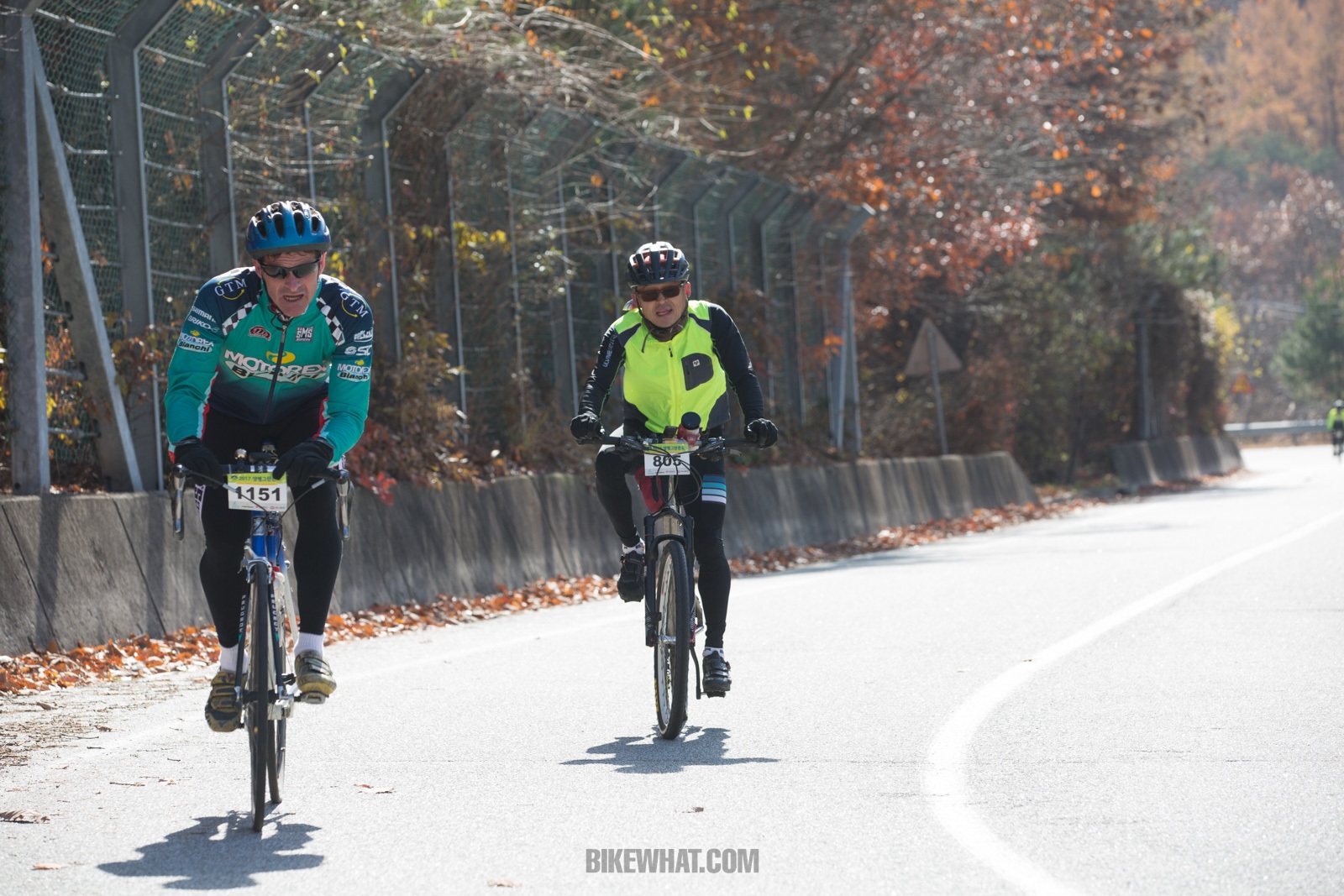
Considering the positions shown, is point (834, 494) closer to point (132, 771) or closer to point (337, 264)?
point (337, 264)

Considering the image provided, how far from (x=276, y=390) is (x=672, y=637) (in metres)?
1.91

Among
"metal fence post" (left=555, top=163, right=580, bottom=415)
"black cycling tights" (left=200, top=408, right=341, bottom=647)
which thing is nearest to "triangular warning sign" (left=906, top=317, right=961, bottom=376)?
"metal fence post" (left=555, top=163, right=580, bottom=415)

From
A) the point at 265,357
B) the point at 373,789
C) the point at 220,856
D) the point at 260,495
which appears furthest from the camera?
the point at 373,789

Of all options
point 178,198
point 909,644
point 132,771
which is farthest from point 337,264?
point 132,771

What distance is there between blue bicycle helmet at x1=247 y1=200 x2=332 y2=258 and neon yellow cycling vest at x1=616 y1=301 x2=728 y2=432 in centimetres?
196

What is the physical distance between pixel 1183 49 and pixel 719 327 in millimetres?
25660

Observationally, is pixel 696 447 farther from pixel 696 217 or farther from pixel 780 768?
pixel 696 217

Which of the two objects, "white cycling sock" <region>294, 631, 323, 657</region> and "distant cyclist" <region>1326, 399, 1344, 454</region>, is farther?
"distant cyclist" <region>1326, 399, 1344, 454</region>

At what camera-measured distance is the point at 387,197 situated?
16094mm

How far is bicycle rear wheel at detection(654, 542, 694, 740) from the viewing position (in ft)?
25.1

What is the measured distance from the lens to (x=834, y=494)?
22438 mm

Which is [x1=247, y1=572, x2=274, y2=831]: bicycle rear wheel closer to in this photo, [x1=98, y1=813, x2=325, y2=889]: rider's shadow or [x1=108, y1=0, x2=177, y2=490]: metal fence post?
[x1=98, y1=813, x2=325, y2=889]: rider's shadow
